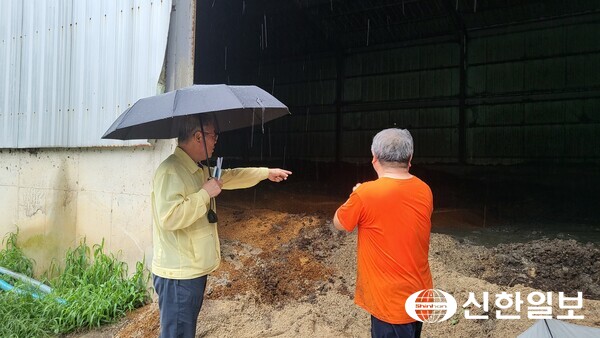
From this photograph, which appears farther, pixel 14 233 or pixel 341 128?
pixel 341 128

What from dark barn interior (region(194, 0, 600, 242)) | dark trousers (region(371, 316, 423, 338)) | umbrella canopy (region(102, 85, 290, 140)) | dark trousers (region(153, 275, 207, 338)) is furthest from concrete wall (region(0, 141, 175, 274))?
dark barn interior (region(194, 0, 600, 242))

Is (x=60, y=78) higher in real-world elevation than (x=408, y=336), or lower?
higher

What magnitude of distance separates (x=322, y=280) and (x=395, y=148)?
2793mm

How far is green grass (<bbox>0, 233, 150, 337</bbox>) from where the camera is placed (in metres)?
4.22

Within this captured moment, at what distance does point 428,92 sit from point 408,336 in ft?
40.4

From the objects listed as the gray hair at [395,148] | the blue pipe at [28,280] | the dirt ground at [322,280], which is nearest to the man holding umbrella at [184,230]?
the gray hair at [395,148]

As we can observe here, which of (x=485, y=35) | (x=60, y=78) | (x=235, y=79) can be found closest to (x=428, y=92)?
(x=485, y=35)

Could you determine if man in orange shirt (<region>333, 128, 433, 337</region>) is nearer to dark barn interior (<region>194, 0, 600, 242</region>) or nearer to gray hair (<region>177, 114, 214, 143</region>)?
gray hair (<region>177, 114, 214, 143</region>)

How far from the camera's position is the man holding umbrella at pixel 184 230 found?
2.23m

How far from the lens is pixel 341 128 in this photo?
14.9 metres

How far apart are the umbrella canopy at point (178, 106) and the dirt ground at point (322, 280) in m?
2.04

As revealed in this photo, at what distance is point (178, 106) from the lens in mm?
2219

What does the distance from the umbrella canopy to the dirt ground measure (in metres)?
2.04

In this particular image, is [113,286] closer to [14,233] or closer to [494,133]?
[14,233]
